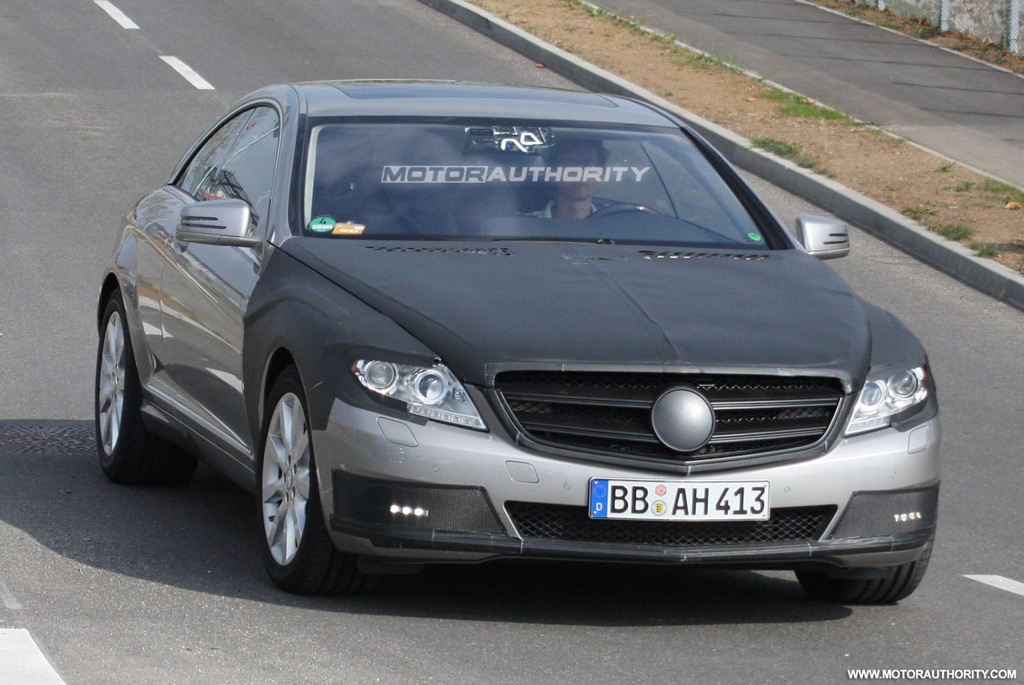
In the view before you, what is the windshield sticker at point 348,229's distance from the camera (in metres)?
6.45

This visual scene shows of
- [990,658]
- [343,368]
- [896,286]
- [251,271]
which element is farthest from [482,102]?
[896,286]

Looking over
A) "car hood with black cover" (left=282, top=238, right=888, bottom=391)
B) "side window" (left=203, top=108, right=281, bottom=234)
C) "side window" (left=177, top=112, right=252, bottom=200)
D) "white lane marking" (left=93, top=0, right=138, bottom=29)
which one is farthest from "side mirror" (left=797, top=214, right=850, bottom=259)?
"white lane marking" (left=93, top=0, right=138, bottom=29)

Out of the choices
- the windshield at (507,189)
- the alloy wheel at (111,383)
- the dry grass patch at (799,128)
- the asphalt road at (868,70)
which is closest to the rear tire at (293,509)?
the windshield at (507,189)

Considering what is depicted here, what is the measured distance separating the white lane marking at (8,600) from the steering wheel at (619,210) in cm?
232

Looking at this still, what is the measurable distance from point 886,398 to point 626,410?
2.71 feet

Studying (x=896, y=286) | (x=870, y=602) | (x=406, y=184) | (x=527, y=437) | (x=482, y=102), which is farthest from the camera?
(x=896, y=286)

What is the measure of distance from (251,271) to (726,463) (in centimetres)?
187

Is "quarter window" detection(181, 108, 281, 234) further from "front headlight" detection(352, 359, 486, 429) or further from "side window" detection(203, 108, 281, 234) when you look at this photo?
"front headlight" detection(352, 359, 486, 429)

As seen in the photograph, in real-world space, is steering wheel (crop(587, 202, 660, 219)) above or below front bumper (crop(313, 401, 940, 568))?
above

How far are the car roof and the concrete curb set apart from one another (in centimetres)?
615

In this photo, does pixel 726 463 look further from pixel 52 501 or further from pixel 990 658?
pixel 52 501

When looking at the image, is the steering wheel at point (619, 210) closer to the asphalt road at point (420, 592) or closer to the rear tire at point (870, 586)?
the asphalt road at point (420, 592)

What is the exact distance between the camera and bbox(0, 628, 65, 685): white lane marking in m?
4.80

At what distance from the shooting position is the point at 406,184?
667 centimetres
